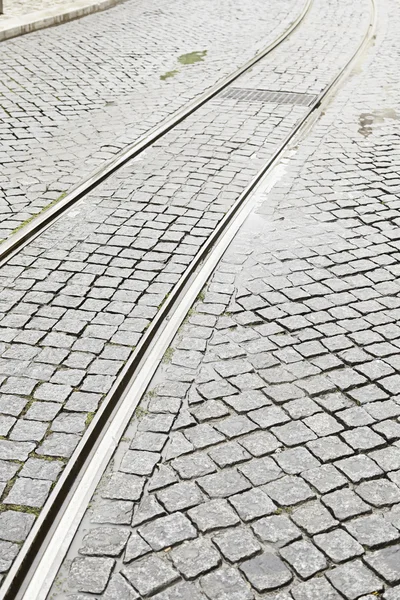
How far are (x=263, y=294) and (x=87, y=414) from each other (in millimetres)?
1888

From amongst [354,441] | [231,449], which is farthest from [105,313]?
[354,441]

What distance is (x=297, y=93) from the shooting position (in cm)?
1076

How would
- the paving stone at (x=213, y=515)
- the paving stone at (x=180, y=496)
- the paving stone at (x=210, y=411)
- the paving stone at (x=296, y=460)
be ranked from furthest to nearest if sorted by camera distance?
the paving stone at (x=210, y=411) → the paving stone at (x=296, y=460) → the paving stone at (x=180, y=496) → the paving stone at (x=213, y=515)

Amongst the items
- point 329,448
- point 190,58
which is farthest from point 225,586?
point 190,58

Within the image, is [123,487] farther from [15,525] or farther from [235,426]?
[235,426]

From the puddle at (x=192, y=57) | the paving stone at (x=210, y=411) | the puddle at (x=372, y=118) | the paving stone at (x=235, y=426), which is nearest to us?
→ the paving stone at (x=235, y=426)

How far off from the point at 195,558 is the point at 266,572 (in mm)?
322

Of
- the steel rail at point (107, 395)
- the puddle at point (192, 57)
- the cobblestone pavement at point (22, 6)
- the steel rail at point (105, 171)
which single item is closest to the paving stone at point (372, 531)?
the steel rail at point (107, 395)

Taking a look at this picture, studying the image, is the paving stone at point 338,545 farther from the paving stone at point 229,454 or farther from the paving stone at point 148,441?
the paving stone at point 148,441

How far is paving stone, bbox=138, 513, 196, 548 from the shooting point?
3477 millimetres

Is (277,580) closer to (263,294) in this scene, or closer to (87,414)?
(87,414)

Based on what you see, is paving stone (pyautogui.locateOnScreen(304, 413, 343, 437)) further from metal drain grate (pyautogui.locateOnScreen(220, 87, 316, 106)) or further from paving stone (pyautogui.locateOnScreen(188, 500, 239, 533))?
metal drain grate (pyautogui.locateOnScreen(220, 87, 316, 106))

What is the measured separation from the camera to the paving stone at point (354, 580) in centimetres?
326

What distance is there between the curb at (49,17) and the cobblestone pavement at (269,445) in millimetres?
8857
